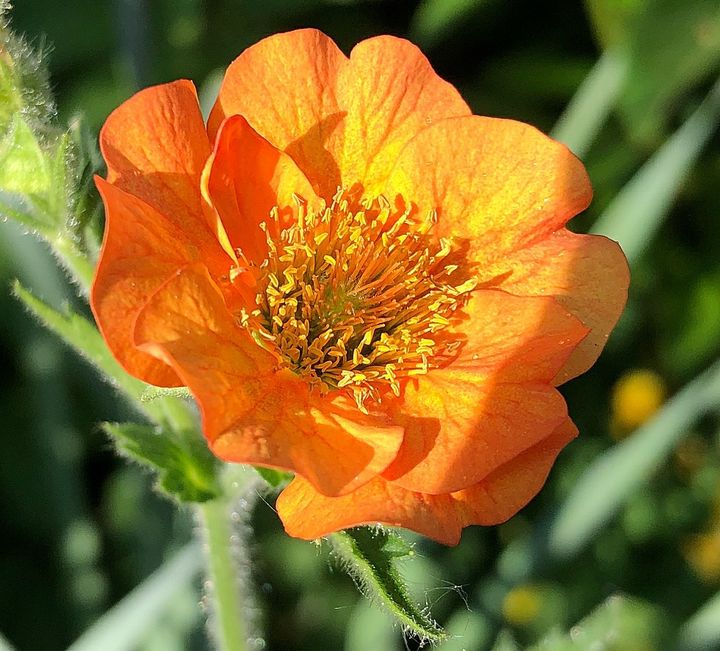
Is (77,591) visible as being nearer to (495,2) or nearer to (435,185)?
(435,185)

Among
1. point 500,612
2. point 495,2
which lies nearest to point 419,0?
A: point 495,2

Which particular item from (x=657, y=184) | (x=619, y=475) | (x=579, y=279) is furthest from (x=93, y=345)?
(x=657, y=184)

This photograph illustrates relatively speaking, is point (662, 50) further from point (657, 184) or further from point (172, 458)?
point (172, 458)

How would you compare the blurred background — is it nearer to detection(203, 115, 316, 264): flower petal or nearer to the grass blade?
the grass blade

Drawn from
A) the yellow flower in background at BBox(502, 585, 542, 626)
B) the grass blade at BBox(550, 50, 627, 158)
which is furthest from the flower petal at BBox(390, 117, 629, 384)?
the yellow flower in background at BBox(502, 585, 542, 626)

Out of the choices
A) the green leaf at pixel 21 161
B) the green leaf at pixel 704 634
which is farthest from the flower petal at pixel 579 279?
the green leaf at pixel 704 634

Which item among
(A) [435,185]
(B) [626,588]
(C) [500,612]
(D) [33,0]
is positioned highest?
(D) [33,0]
